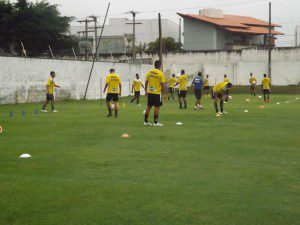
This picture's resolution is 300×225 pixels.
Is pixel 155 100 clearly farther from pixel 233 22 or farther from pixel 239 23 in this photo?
pixel 239 23

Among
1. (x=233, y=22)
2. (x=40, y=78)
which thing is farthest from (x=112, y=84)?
(x=233, y=22)

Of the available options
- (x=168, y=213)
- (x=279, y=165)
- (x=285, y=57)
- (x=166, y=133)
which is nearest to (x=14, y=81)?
(x=166, y=133)

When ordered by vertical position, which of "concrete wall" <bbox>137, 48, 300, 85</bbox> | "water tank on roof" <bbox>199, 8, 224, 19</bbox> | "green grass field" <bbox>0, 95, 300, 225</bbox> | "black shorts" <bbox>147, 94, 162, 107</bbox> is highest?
"water tank on roof" <bbox>199, 8, 224, 19</bbox>

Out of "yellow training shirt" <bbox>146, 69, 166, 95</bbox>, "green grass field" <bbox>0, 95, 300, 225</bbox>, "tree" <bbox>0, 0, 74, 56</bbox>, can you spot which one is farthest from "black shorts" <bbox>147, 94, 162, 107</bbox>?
"tree" <bbox>0, 0, 74, 56</bbox>

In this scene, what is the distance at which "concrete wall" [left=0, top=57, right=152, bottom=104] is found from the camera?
3020 centimetres

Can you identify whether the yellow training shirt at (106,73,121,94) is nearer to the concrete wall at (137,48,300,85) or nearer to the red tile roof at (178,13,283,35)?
the concrete wall at (137,48,300,85)

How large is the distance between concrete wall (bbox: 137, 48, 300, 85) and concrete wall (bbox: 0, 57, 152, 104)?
18.1 m

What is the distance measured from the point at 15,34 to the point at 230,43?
100 ft

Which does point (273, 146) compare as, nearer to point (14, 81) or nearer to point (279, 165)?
point (279, 165)

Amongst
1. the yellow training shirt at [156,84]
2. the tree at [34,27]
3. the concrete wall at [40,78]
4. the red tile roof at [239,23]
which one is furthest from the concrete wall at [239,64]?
the yellow training shirt at [156,84]

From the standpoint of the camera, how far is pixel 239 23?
75062mm

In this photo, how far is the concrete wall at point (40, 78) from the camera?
30203 millimetres

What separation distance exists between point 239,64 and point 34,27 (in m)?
23.6

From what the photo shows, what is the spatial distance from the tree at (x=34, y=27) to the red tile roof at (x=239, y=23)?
20873 mm
